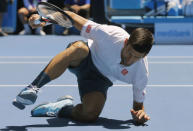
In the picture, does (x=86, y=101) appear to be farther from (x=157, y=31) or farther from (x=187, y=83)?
(x=157, y=31)

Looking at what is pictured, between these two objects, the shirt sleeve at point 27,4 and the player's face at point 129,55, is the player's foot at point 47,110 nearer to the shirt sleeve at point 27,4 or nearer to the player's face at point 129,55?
the player's face at point 129,55

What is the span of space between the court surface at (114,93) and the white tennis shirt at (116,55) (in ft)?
1.02

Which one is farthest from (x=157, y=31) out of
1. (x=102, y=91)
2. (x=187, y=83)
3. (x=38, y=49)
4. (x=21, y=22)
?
(x=102, y=91)

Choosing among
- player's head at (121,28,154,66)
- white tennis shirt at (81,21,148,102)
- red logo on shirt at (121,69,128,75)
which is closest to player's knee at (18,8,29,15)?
white tennis shirt at (81,21,148,102)

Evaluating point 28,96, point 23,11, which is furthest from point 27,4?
point 28,96

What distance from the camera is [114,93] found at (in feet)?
16.7

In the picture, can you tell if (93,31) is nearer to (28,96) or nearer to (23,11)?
(28,96)

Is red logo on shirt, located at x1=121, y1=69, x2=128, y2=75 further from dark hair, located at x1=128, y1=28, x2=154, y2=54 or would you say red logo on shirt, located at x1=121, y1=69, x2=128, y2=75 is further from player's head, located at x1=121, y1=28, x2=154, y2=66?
dark hair, located at x1=128, y1=28, x2=154, y2=54

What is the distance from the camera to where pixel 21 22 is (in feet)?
38.0

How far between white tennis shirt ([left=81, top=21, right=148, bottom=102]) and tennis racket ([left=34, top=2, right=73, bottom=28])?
179 mm

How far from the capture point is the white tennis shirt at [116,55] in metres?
3.72

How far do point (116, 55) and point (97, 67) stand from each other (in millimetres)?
260

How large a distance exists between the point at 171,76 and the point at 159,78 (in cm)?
20

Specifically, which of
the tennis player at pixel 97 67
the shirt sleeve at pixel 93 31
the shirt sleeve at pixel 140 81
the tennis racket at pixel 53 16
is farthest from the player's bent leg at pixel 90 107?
the tennis racket at pixel 53 16
